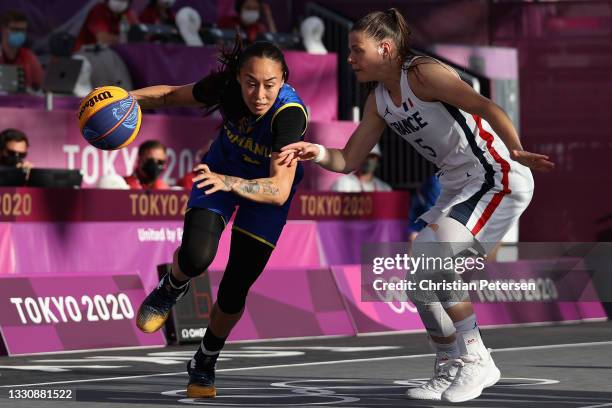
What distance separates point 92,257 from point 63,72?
323cm

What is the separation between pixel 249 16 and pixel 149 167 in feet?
17.6

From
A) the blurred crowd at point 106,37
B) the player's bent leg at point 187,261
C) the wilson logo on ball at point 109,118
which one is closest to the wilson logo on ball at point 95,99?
the wilson logo on ball at point 109,118

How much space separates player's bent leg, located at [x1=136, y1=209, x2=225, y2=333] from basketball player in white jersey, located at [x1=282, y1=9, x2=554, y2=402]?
0.73 metres

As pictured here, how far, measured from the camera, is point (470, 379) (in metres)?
8.62

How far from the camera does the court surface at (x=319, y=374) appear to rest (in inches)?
343

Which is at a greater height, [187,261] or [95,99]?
[95,99]

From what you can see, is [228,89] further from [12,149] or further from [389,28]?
[12,149]

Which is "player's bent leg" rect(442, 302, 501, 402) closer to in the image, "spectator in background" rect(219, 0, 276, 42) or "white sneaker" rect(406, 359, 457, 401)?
"white sneaker" rect(406, 359, 457, 401)

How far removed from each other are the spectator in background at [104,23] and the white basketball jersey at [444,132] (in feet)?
33.6

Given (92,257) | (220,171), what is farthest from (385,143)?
(220,171)

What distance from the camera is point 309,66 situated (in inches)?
751

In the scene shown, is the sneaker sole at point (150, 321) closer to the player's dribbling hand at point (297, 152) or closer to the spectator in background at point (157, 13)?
the player's dribbling hand at point (297, 152)

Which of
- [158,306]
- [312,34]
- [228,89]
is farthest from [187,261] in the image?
[312,34]

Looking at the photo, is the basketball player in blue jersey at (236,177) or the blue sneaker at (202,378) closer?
the basketball player in blue jersey at (236,177)
